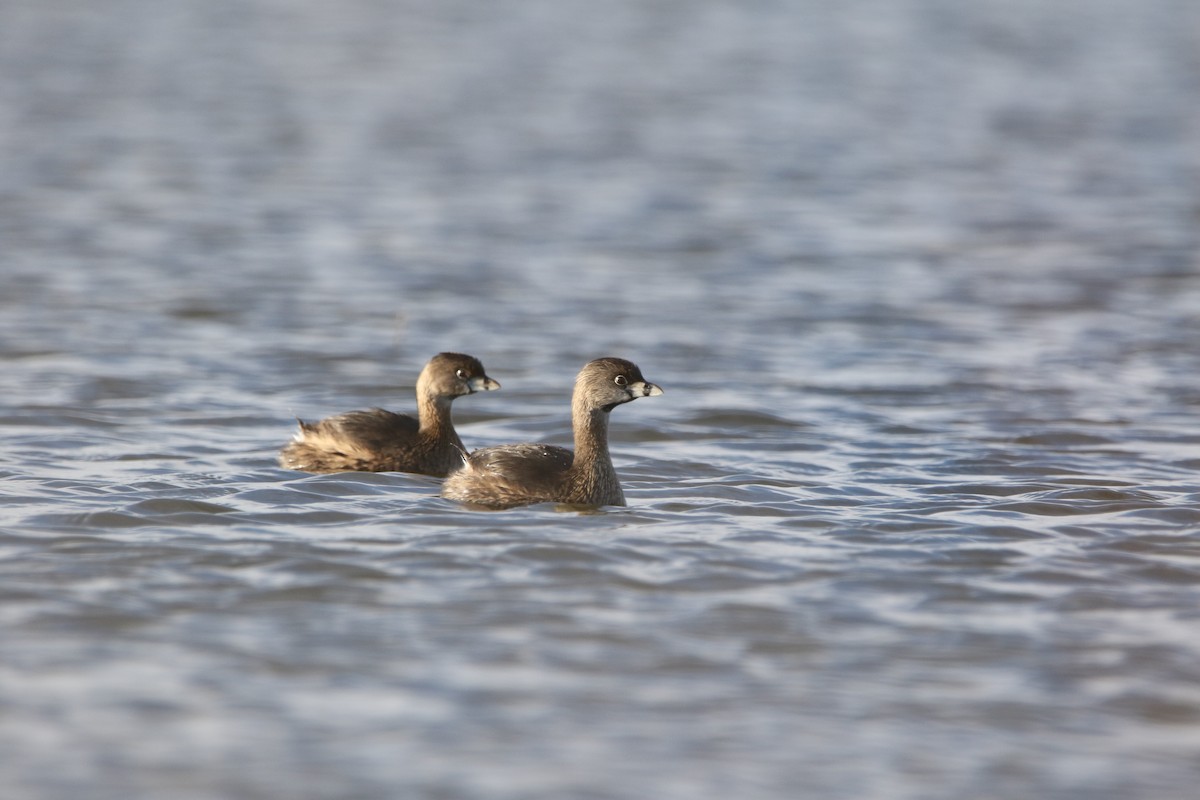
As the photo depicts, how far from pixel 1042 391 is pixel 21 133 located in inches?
656

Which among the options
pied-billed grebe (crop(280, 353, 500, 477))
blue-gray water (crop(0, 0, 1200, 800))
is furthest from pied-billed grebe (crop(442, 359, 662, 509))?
pied-billed grebe (crop(280, 353, 500, 477))

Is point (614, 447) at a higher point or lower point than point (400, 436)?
lower

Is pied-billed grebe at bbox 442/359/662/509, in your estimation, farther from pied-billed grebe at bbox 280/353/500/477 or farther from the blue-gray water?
pied-billed grebe at bbox 280/353/500/477

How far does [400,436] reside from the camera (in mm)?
10578

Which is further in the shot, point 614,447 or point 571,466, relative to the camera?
point 614,447

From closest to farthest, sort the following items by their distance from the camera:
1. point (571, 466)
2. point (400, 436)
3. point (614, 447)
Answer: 1. point (571, 466)
2. point (400, 436)
3. point (614, 447)

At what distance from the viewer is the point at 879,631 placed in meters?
7.55

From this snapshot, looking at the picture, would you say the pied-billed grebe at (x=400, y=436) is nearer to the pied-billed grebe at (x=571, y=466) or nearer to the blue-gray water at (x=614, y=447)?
the blue-gray water at (x=614, y=447)

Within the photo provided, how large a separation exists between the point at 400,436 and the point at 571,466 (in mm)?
1228

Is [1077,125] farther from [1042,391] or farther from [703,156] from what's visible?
[1042,391]

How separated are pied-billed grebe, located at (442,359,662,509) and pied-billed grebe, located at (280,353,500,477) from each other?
1.89 feet

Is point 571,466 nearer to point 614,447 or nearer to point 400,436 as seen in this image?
point 400,436

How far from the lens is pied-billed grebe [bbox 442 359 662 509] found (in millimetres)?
9633

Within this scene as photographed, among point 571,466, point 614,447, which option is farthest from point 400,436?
point 614,447
